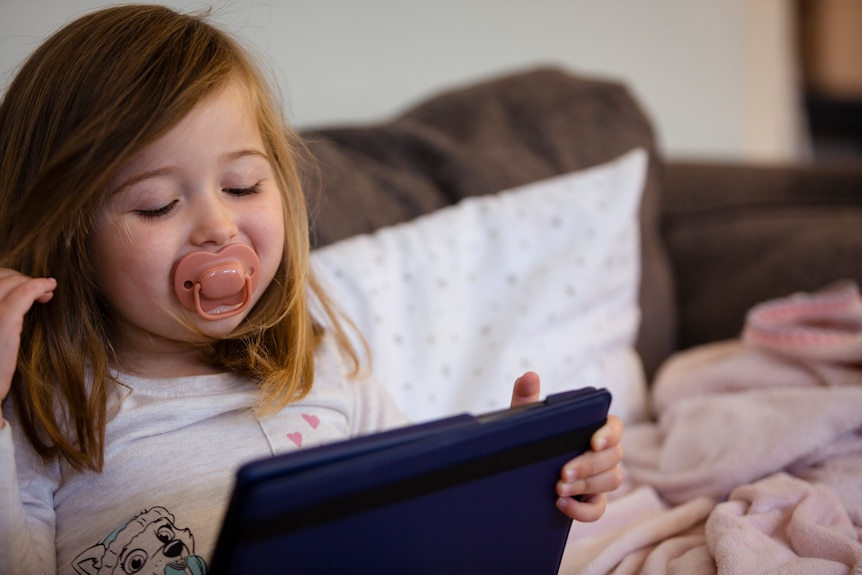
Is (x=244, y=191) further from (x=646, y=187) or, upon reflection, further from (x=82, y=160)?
(x=646, y=187)

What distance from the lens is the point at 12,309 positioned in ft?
2.15

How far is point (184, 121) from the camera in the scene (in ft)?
2.27

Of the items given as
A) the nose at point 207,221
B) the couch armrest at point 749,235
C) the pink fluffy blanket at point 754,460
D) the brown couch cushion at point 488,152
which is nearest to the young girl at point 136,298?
the nose at point 207,221

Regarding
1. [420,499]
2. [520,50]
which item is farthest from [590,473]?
[520,50]

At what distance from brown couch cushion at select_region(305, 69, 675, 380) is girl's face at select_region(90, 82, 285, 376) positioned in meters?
0.26

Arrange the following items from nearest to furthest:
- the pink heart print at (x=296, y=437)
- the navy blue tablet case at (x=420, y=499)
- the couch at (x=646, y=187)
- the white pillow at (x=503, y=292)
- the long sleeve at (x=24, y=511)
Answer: the navy blue tablet case at (x=420, y=499) → the long sleeve at (x=24, y=511) → the pink heart print at (x=296, y=437) → the white pillow at (x=503, y=292) → the couch at (x=646, y=187)

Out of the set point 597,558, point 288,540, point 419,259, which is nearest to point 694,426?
point 597,558

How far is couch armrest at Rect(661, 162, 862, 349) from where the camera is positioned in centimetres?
124

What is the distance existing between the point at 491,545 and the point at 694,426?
0.46 m

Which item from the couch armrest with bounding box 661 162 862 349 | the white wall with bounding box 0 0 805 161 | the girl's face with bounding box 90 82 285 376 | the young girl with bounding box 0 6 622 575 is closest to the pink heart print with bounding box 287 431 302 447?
the young girl with bounding box 0 6 622 575

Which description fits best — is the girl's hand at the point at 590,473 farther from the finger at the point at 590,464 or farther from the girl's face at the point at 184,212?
the girl's face at the point at 184,212

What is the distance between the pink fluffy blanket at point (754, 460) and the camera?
79 centimetres

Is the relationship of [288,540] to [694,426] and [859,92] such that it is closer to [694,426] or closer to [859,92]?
[694,426]

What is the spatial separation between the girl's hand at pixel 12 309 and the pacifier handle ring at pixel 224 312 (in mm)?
112
